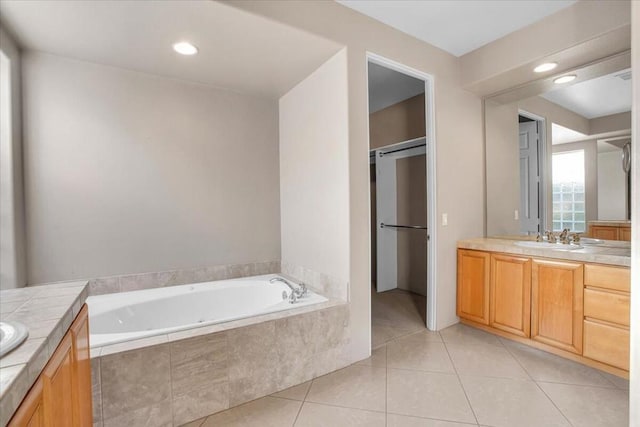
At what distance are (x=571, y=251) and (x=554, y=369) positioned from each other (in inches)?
33.0

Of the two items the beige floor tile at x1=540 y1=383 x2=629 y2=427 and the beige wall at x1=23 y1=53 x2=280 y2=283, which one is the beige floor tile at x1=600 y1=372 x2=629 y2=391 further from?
the beige wall at x1=23 y1=53 x2=280 y2=283

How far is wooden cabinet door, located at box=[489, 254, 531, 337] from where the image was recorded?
95.0 inches

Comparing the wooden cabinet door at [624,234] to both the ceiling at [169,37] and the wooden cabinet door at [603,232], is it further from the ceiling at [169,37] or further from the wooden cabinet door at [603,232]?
the ceiling at [169,37]

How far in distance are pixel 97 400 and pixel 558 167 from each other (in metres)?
3.59

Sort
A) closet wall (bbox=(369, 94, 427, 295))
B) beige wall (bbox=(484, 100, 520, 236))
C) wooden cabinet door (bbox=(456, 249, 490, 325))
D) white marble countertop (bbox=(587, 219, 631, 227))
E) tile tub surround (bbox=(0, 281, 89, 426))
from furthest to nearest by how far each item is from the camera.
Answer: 1. closet wall (bbox=(369, 94, 427, 295))
2. beige wall (bbox=(484, 100, 520, 236))
3. wooden cabinet door (bbox=(456, 249, 490, 325))
4. white marble countertop (bbox=(587, 219, 631, 227))
5. tile tub surround (bbox=(0, 281, 89, 426))

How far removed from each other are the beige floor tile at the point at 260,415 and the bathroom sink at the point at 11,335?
112 centimetres

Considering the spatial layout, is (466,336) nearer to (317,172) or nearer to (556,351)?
(556,351)

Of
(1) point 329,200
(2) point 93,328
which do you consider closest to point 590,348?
(1) point 329,200

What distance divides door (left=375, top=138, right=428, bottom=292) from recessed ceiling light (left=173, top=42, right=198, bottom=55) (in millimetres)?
2642

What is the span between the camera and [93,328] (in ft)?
6.77

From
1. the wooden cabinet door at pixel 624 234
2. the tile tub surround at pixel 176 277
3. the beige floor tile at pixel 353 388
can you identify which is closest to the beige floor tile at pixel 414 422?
the beige floor tile at pixel 353 388

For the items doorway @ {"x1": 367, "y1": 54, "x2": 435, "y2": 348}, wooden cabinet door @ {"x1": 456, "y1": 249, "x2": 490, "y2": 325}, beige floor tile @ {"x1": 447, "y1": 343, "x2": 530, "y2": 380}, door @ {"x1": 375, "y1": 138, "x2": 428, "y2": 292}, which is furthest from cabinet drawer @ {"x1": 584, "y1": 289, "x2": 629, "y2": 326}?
door @ {"x1": 375, "y1": 138, "x2": 428, "y2": 292}

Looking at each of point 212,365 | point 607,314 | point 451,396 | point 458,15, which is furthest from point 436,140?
point 212,365

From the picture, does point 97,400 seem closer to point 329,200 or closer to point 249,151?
point 329,200
